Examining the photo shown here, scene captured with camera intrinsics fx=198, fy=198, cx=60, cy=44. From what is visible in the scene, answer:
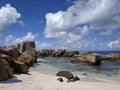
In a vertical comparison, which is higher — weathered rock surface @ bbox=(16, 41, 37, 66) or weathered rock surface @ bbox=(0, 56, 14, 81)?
weathered rock surface @ bbox=(16, 41, 37, 66)

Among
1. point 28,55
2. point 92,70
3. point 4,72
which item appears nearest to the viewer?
point 4,72

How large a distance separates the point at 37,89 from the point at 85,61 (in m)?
35.2

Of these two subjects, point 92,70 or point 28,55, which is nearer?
point 92,70

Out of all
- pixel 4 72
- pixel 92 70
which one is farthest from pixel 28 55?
pixel 4 72

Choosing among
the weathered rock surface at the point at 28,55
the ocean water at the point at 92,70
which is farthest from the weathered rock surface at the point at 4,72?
the weathered rock surface at the point at 28,55

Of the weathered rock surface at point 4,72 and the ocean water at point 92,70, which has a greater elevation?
the weathered rock surface at point 4,72

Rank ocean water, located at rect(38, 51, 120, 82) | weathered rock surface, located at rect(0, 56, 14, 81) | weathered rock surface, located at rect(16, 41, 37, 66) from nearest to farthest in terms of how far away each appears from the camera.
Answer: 1. weathered rock surface, located at rect(0, 56, 14, 81)
2. ocean water, located at rect(38, 51, 120, 82)
3. weathered rock surface, located at rect(16, 41, 37, 66)

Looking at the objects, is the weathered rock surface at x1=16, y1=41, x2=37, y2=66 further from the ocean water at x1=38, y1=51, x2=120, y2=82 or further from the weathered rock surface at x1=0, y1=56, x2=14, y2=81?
the weathered rock surface at x1=0, y1=56, x2=14, y2=81

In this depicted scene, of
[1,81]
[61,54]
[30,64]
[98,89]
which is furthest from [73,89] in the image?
[61,54]

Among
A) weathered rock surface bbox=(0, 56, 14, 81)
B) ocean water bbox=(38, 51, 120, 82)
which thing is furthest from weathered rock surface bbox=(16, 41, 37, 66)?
weathered rock surface bbox=(0, 56, 14, 81)

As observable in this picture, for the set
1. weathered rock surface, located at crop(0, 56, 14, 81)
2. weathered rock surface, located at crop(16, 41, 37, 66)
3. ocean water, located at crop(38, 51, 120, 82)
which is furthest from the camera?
weathered rock surface, located at crop(16, 41, 37, 66)

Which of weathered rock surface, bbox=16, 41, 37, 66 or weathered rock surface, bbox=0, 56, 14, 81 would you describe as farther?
weathered rock surface, bbox=16, 41, 37, 66

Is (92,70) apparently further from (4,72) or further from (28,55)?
(4,72)

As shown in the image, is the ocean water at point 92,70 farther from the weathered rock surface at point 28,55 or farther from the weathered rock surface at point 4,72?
the weathered rock surface at point 4,72
